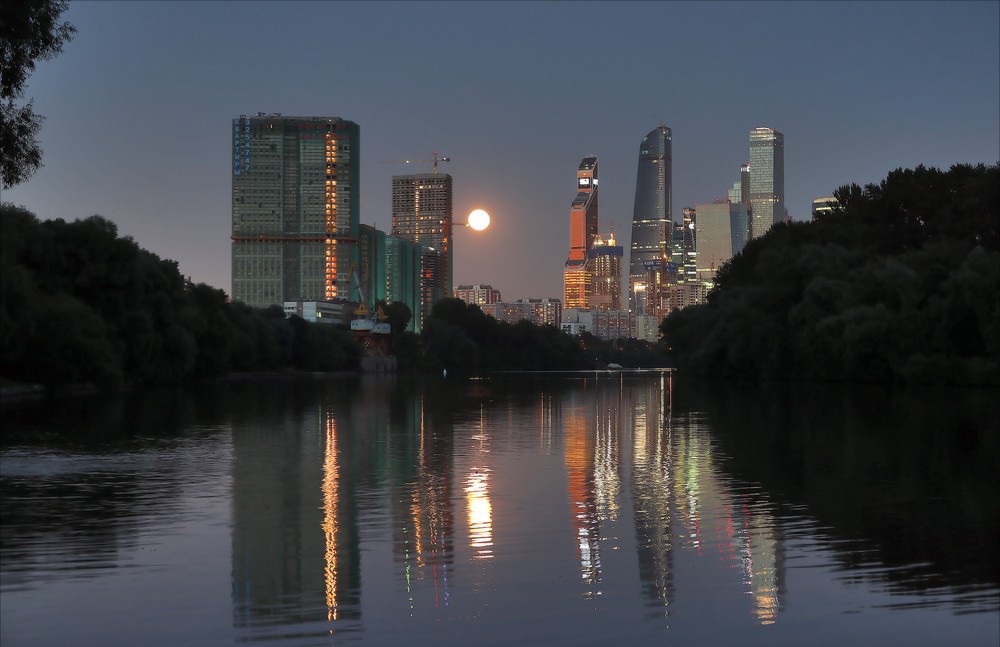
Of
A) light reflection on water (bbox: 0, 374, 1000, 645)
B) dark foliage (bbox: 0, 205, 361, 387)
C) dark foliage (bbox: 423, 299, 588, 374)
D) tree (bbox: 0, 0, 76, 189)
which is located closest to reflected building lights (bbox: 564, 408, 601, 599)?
light reflection on water (bbox: 0, 374, 1000, 645)

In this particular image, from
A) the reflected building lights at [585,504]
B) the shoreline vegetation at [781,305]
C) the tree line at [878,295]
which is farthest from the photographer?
the tree line at [878,295]

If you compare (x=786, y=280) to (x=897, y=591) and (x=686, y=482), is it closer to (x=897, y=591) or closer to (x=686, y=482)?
(x=686, y=482)

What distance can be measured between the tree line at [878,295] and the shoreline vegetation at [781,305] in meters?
0.09

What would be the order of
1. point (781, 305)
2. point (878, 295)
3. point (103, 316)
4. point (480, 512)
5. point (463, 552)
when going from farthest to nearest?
1. point (781, 305)
2. point (878, 295)
3. point (103, 316)
4. point (480, 512)
5. point (463, 552)

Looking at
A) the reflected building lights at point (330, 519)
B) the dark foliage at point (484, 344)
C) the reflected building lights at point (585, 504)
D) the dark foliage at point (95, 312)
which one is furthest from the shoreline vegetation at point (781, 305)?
the dark foliage at point (484, 344)

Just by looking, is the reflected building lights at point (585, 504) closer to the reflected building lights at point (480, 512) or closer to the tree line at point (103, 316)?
the reflected building lights at point (480, 512)

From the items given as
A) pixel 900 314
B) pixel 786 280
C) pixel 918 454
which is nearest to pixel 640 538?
pixel 918 454

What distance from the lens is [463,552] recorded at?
998 cm

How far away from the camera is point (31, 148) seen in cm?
1528

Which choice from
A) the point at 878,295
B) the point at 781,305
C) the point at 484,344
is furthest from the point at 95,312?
the point at 484,344

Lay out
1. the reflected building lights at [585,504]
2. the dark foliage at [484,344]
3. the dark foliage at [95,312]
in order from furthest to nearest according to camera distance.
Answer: the dark foliage at [484,344], the dark foliage at [95,312], the reflected building lights at [585,504]

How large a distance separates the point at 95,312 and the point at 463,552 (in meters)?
43.9

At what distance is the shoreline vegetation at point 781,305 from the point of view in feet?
147

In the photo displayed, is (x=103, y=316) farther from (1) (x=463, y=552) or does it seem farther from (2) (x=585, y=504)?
(1) (x=463, y=552)
